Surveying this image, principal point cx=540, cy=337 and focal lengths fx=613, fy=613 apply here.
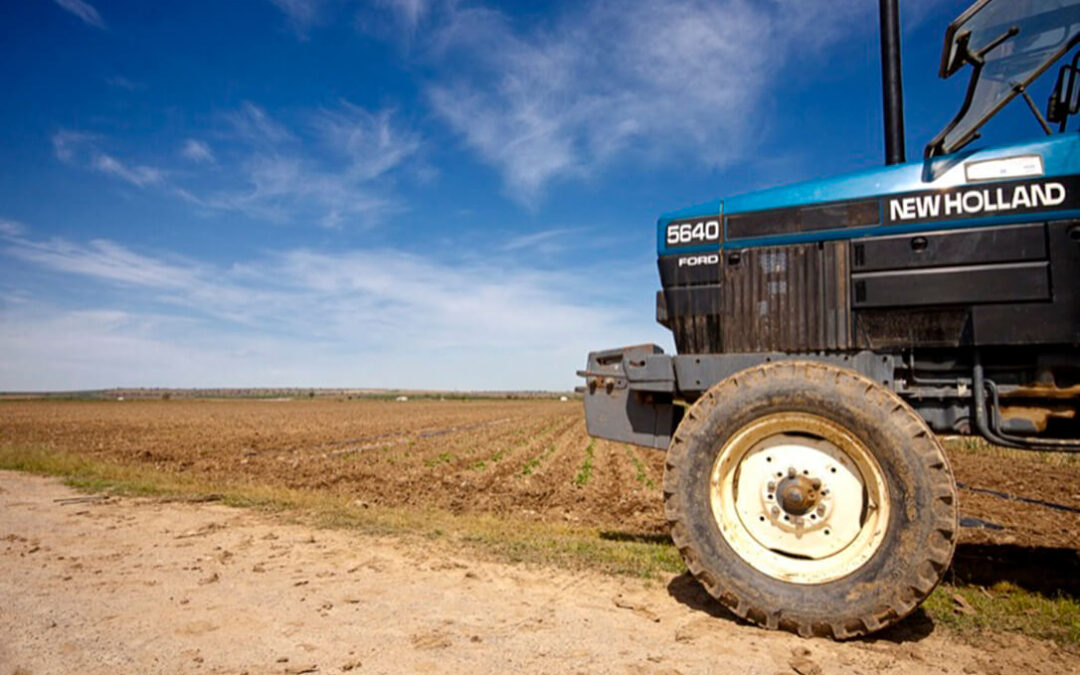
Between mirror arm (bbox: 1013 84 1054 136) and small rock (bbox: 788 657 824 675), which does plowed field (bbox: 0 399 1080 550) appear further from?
mirror arm (bbox: 1013 84 1054 136)

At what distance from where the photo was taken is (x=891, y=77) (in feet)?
14.2

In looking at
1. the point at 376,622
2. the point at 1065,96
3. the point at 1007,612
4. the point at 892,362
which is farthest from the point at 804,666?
the point at 1065,96

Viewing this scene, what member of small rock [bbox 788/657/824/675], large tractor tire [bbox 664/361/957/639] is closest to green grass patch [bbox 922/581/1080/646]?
large tractor tire [bbox 664/361/957/639]

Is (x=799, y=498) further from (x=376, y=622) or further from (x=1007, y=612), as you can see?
(x=376, y=622)

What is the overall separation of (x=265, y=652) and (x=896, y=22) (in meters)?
5.57

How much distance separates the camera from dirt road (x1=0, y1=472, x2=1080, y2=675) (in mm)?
2848

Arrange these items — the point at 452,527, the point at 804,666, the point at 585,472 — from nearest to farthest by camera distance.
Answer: the point at 804,666, the point at 452,527, the point at 585,472

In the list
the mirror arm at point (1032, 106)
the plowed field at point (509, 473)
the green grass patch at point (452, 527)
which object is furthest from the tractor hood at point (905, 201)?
the plowed field at point (509, 473)

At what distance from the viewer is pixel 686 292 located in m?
4.50

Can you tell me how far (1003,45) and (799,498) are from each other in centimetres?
290

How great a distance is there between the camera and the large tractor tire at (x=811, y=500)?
294 cm

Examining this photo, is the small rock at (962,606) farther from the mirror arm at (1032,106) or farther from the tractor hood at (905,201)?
the mirror arm at (1032,106)

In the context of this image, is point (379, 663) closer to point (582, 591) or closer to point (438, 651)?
point (438, 651)

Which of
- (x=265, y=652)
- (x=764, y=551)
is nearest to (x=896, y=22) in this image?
(x=764, y=551)
